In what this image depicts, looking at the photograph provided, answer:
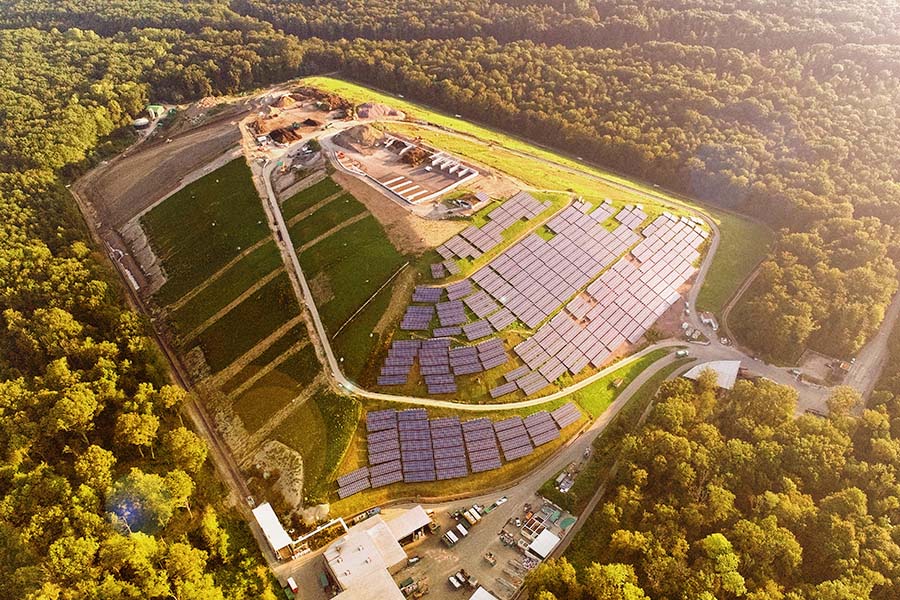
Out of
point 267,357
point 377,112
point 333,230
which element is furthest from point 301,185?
point 267,357

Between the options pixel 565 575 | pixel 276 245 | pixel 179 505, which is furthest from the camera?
pixel 276 245

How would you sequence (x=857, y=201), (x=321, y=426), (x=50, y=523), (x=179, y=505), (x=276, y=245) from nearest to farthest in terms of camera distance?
(x=50, y=523) → (x=179, y=505) → (x=321, y=426) → (x=276, y=245) → (x=857, y=201)

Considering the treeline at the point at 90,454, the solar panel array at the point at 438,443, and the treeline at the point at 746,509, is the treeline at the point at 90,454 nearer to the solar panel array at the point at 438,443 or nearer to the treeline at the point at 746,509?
the solar panel array at the point at 438,443

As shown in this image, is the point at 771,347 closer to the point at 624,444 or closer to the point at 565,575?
the point at 624,444

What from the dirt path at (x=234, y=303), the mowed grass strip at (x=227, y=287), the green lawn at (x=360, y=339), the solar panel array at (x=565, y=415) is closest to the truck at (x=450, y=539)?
the solar panel array at (x=565, y=415)

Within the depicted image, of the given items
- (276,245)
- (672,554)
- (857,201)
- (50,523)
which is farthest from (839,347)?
(50,523)

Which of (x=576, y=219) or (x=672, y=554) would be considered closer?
(x=672, y=554)

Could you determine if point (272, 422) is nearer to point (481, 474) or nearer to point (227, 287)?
point (227, 287)
